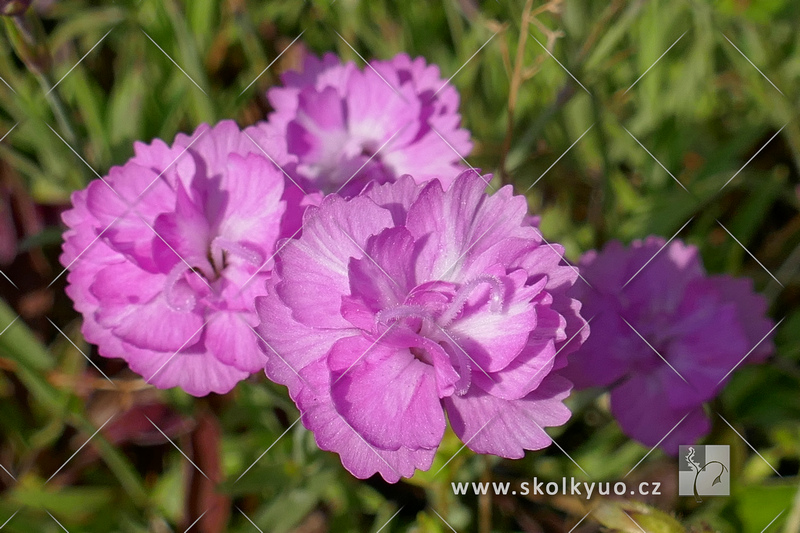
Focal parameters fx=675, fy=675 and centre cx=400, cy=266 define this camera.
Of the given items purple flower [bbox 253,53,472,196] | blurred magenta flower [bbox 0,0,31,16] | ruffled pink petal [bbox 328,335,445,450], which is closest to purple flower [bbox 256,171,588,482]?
ruffled pink petal [bbox 328,335,445,450]

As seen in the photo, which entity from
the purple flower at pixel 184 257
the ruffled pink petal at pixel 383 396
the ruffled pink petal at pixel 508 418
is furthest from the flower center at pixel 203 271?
the ruffled pink petal at pixel 508 418

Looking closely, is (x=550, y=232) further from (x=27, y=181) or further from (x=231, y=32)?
(x=27, y=181)

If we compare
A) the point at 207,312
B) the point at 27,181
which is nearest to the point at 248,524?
the point at 207,312

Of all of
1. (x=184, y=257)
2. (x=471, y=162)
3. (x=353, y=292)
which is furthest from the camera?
(x=471, y=162)

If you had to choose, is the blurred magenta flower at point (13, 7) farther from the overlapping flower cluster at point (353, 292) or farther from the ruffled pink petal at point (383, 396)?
the ruffled pink petal at point (383, 396)

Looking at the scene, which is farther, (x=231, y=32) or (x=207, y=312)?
(x=231, y=32)

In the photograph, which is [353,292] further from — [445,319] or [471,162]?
[471,162]

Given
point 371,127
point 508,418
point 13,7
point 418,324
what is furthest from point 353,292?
point 13,7
